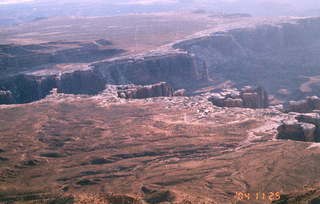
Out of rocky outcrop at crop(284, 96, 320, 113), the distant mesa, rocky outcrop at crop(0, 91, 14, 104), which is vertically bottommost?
rocky outcrop at crop(0, 91, 14, 104)

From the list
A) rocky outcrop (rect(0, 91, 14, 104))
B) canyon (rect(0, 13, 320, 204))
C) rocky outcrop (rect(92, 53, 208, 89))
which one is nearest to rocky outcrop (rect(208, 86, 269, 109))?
canyon (rect(0, 13, 320, 204))

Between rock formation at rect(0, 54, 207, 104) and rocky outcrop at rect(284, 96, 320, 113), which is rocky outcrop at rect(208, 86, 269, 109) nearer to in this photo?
rocky outcrop at rect(284, 96, 320, 113)

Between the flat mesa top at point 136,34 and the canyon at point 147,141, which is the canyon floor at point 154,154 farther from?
the flat mesa top at point 136,34

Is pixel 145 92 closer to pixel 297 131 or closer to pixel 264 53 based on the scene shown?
pixel 297 131

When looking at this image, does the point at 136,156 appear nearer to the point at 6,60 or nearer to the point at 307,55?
the point at 6,60

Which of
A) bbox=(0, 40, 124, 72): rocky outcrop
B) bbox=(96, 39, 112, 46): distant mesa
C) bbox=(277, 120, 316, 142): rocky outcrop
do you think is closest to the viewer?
bbox=(277, 120, 316, 142): rocky outcrop

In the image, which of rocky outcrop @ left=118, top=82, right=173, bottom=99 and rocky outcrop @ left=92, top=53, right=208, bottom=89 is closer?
rocky outcrop @ left=118, top=82, right=173, bottom=99

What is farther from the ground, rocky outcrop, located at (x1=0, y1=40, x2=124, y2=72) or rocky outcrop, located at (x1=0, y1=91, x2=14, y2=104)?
rocky outcrop, located at (x1=0, y1=40, x2=124, y2=72)

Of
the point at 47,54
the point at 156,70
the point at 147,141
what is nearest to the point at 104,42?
the point at 47,54
